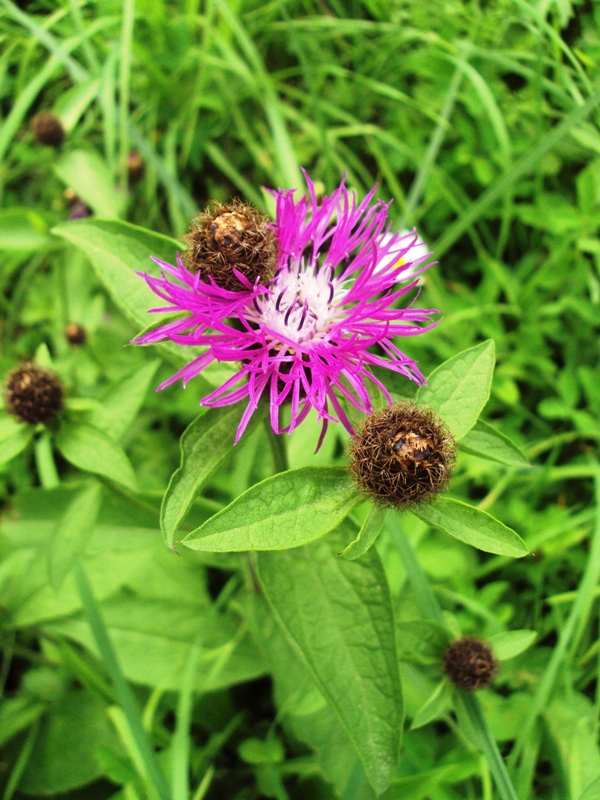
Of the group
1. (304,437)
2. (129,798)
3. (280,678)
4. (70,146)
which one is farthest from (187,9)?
(129,798)

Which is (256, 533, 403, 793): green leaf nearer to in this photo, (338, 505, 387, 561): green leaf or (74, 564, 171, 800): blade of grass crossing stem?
(338, 505, 387, 561): green leaf

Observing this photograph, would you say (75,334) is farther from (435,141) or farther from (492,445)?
(492,445)

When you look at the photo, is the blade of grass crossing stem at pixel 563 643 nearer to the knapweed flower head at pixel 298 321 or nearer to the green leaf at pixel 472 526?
the green leaf at pixel 472 526

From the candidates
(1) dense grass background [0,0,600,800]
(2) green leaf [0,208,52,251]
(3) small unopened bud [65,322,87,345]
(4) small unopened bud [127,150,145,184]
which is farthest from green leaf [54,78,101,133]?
(3) small unopened bud [65,322,87,345]

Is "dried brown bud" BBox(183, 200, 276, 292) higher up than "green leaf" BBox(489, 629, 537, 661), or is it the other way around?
"dried brown bud" BBox(183, 200, 276, 292)

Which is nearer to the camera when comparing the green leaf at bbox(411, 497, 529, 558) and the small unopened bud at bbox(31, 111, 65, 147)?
the green leaf at bbox(411, 497, 529, 558)

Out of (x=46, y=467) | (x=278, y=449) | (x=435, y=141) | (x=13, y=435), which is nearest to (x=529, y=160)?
(x=435, y=141)

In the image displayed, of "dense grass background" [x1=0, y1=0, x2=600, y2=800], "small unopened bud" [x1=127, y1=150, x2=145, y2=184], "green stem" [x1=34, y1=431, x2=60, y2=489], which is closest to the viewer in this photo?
"dense grass background" [x1=0, y1=0, x2=600, y2=800]
